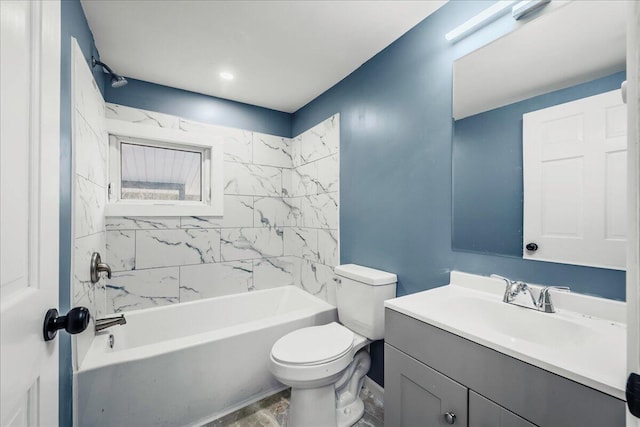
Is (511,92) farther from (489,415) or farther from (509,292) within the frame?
(489,415)

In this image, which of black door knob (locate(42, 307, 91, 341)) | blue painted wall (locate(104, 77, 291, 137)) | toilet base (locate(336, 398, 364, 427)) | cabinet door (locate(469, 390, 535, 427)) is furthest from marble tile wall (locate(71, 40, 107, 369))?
cabinet door (locate(469, 390, 535, 427))

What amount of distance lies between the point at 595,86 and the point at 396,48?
3.74 feet

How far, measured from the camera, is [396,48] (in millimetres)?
1798

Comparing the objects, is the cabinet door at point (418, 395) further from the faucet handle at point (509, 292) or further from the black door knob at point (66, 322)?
the black door knob at point (66, 322)

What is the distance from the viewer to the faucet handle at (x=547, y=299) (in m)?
1.07

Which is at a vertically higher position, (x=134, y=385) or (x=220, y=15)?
(x=220, y=15)

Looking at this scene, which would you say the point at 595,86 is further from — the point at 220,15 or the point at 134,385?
the point at 134,385

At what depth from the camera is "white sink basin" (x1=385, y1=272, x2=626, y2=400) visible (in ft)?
2.36

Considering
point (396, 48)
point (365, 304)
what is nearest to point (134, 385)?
point (365, 304)

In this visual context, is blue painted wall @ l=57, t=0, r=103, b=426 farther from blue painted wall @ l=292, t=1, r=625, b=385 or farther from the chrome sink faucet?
the chrome sink faucet

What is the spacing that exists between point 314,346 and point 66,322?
121 centimetres

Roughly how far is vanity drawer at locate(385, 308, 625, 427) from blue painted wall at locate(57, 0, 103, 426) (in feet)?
5.05

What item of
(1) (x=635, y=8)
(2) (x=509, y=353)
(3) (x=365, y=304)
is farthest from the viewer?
(3) (x=365, y=304)

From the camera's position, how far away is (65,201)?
4.08 feet
